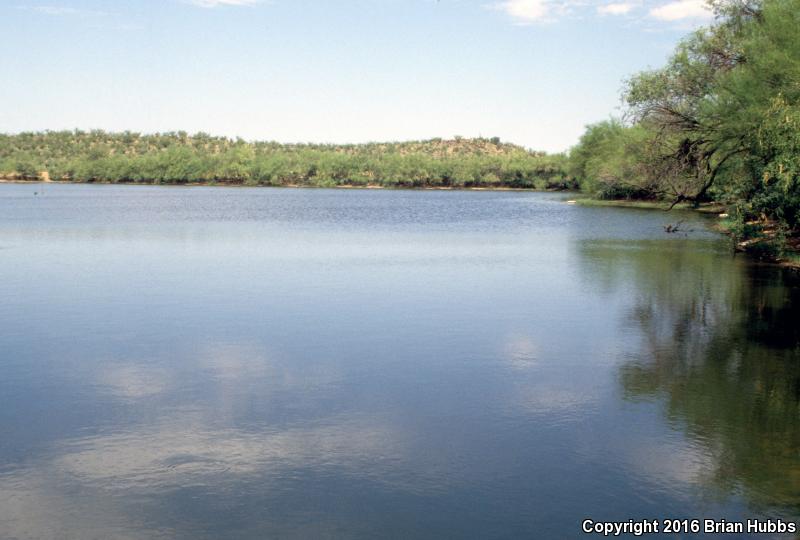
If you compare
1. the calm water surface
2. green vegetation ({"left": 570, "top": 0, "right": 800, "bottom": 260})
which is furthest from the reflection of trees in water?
green vegetation ({"left": 570, "top": 0, "right": 800, "bottom": 260})

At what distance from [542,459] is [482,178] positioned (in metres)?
174

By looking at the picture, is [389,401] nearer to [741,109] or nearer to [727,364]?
[727,364]

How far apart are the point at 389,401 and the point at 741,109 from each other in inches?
1316

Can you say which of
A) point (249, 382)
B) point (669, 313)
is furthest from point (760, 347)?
point (249, 382)

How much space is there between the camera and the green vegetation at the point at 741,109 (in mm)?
33625

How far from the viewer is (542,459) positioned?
43.6 feet

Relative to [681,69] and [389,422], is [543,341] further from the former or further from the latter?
[681,69]

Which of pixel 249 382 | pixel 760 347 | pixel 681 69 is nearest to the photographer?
pixel 249 382

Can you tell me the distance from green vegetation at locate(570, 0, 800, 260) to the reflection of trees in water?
4962 mm

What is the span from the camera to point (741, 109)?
41.6 m

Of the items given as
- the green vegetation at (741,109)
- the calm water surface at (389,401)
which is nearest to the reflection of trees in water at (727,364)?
the calm water surface at (389,401)

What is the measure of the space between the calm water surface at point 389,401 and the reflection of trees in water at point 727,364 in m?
0.08

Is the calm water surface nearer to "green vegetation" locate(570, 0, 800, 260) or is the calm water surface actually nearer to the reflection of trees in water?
the reflection of trees in water

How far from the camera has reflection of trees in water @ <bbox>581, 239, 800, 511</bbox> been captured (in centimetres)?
1334
